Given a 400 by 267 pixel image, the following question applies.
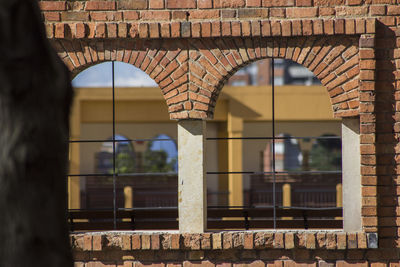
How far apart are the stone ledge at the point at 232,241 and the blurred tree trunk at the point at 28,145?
4.29 meters

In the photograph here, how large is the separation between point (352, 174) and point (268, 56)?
1.51m

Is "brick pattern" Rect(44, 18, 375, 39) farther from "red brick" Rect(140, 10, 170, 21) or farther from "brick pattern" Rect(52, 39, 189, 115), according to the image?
"brick pattern" Rect(52, 39, 189, 115)

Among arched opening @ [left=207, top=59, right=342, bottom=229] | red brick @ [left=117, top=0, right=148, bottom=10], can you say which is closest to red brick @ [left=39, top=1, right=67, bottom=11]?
red brick @ [left=117, top=0, right=148, bottom=10]

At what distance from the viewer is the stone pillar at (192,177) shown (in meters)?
7.55

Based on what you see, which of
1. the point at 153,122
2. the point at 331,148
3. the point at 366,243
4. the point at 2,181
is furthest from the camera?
the point at 331,148

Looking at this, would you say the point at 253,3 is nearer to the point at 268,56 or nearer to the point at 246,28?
the point at 246,28

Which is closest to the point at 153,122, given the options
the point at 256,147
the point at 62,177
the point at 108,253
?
the point at 256,147

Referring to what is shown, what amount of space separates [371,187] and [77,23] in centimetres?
350

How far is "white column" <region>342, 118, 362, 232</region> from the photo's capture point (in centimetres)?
742

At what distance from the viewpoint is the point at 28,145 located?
305 centimetres

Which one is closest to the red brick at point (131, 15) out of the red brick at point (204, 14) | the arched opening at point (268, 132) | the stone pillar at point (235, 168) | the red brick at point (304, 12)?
the red brick at point (204, 14)

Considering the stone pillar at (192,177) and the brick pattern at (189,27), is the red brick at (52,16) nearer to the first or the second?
the brick pattern at (189,27)

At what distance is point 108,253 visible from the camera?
7.59 m

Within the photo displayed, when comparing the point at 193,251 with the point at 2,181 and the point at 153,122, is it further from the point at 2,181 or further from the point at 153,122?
the point at 153,122
